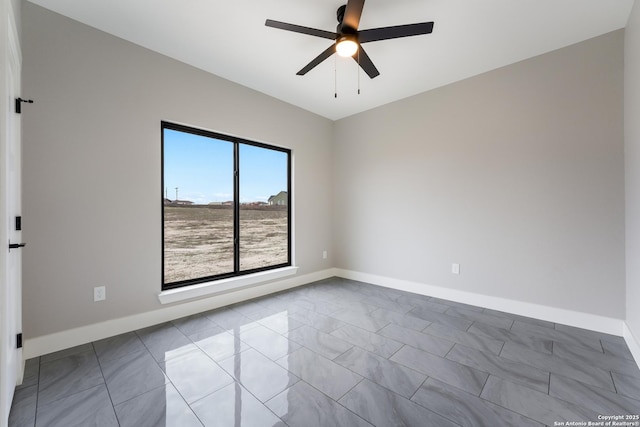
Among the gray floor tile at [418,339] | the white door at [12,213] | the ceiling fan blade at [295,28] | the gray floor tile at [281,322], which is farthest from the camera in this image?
the gray floor tile at [281,322]

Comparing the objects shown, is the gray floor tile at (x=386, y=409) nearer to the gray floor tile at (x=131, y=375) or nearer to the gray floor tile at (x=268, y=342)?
the gray floor tile at (x=268, y=342)

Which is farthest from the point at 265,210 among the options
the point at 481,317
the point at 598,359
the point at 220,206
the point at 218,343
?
the point at 598,359

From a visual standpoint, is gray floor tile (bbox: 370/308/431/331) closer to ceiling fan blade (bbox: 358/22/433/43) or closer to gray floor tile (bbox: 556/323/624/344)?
gray floor tile (bbox: 556/323/624/344)

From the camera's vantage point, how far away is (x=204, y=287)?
3.01 m

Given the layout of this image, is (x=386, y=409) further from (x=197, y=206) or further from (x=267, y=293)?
(x=197, y=206)

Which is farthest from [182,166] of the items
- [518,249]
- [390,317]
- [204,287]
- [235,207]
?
[518,249]

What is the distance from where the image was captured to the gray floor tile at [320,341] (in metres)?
2.18

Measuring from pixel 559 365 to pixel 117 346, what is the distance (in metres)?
3.53

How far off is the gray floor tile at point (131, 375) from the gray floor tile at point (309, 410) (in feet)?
2.81

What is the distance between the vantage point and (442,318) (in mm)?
2842

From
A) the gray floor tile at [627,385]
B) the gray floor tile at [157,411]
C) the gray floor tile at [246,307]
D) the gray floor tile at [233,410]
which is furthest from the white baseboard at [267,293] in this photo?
the gray floor tile at [233,410]

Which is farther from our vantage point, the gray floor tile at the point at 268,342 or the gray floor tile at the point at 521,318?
the gray floor tile at the point at 521,318

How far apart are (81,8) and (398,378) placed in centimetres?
379

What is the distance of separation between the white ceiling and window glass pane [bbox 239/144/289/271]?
1.06 m
